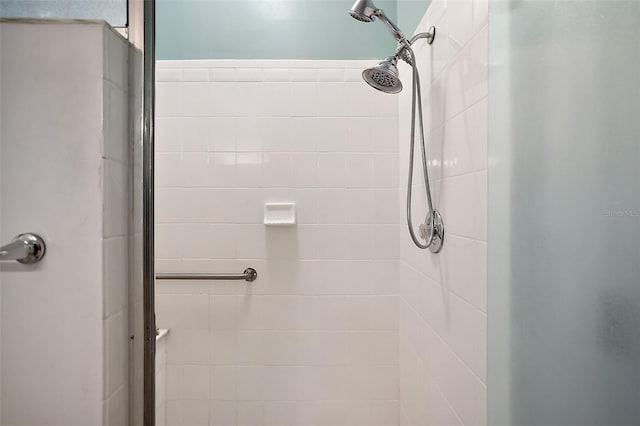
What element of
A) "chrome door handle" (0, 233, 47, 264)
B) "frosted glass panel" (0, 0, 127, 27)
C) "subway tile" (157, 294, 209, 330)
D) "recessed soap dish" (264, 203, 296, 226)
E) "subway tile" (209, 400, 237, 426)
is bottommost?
"subway tile" (209, 400, 237, 426)

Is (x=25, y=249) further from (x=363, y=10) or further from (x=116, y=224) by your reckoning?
(x=363, y=10)

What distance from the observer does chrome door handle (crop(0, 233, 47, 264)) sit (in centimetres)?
55

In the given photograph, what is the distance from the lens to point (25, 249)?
56 centimetres

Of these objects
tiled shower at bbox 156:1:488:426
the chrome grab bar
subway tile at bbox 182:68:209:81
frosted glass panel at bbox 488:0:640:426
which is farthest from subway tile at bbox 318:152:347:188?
frosted glass panel at bbox 488:0:640:426

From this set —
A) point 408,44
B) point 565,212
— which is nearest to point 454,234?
point 565,212

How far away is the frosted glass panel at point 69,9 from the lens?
54 centimetres

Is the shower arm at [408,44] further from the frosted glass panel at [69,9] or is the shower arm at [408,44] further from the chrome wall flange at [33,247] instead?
the chrome wall flange at [33,247]

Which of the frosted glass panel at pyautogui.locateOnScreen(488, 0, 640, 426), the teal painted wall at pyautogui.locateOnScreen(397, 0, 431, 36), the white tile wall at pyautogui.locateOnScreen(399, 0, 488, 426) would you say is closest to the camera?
the frosted glass panel at pyautogui.locateOnScreen(488, 0, 640, 426)

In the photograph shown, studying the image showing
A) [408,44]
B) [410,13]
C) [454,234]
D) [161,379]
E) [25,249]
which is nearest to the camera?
[25,249]

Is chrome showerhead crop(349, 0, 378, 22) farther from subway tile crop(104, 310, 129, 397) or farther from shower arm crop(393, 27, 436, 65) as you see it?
subway tile crop(104, 310, 129, 397)

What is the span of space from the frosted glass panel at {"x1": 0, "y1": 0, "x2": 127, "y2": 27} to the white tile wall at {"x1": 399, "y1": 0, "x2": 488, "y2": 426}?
748 millimetres

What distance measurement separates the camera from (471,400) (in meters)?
0.91

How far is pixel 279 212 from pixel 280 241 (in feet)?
0.43

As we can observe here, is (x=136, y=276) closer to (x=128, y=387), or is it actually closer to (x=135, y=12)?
(x=128, y=387)
